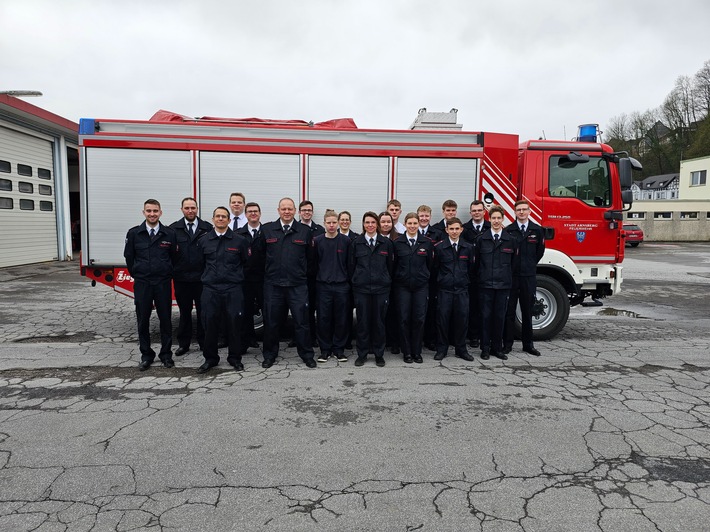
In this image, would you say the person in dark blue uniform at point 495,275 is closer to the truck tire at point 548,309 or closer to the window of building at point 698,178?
the truck tire at point 548,309

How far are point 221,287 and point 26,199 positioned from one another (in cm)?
1446

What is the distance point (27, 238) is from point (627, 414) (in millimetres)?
17904

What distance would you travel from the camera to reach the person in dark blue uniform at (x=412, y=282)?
18.5ft

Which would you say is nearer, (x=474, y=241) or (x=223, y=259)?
(x=223, y=259)

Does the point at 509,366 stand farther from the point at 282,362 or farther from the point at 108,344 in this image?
the point at 108,344

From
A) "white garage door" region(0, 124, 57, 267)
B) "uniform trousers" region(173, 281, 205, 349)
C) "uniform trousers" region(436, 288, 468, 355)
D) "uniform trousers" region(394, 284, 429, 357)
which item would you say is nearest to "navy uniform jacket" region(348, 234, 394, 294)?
"uniform trousers" region(394, 284, 429, 357)

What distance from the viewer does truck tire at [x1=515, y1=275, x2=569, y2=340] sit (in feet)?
21.5

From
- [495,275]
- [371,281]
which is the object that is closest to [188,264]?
[371,281]

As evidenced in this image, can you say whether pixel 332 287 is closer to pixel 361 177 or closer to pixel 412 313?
pixel 412 313

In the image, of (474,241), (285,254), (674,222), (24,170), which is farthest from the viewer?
(674,222)

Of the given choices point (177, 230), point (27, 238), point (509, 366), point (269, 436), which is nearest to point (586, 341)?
point (509, 366)

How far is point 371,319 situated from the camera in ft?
18.7

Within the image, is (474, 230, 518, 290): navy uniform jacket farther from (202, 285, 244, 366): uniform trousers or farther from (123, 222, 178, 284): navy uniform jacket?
(123, 222, 178, 284): navy uniform jacket

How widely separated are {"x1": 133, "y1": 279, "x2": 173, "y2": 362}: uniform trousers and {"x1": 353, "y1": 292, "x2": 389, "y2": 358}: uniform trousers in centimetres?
210
